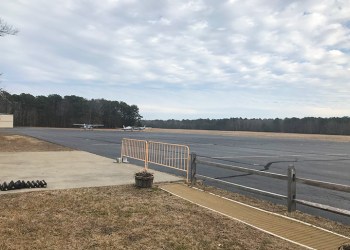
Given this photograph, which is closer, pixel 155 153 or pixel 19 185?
pixel 19 185

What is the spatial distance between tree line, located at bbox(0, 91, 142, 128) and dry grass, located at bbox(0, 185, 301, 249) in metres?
140

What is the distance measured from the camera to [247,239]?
5758 mm

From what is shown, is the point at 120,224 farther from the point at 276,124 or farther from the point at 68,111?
the point at 68,111

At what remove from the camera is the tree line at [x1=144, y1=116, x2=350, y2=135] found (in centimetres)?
12569

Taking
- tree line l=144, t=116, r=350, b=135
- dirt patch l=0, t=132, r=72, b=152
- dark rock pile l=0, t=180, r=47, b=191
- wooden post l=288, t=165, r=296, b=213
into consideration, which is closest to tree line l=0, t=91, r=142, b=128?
tree line l=144, t=116, r=350, b=135

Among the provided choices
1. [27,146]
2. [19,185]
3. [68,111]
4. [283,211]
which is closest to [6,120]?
[27,146]

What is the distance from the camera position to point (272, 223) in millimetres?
6828

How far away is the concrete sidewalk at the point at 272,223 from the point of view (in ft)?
19.2

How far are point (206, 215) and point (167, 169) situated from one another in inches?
291

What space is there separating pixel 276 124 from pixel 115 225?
142994 millimetres

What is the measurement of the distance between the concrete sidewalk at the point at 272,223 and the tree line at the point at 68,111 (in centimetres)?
13992

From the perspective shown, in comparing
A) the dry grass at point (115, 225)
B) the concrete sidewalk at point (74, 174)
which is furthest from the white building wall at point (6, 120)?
the dry grass at point (115, 225)

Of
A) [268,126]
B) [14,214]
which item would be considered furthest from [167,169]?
[268,126]

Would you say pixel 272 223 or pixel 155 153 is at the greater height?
pixel 155 153
